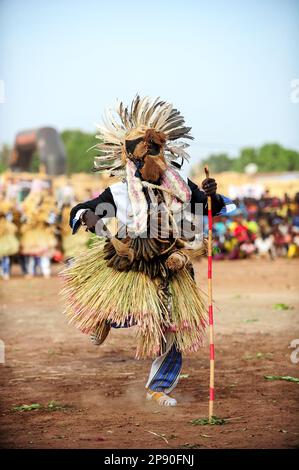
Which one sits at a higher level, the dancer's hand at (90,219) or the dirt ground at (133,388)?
the dancer's hand at (90,219)

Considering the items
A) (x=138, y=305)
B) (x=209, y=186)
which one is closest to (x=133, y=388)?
(x=138, y=305)

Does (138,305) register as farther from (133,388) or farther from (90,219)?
(133,388)

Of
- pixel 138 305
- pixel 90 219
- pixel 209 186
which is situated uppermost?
pixel 209 186

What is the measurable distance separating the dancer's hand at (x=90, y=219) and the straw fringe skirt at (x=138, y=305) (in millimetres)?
418

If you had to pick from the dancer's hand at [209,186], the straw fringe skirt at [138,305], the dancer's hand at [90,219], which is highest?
the dancer's hand at [209,186]

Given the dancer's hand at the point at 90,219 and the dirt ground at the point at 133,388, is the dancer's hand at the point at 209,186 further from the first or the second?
the dirt ground at the point at 133,388

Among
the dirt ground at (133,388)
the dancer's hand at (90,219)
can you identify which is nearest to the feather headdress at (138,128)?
the dancer's hand at (90,219)

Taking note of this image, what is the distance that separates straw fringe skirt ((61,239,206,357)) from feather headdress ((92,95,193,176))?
71 cm

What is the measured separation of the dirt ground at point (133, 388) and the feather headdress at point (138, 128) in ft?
5.84

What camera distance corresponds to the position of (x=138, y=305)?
584 cm

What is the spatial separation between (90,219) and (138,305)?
693mm

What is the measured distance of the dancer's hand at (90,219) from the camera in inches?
232

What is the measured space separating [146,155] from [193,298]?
1.10m

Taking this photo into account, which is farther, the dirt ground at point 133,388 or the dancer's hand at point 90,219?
the dancer's hand at point 90,219
